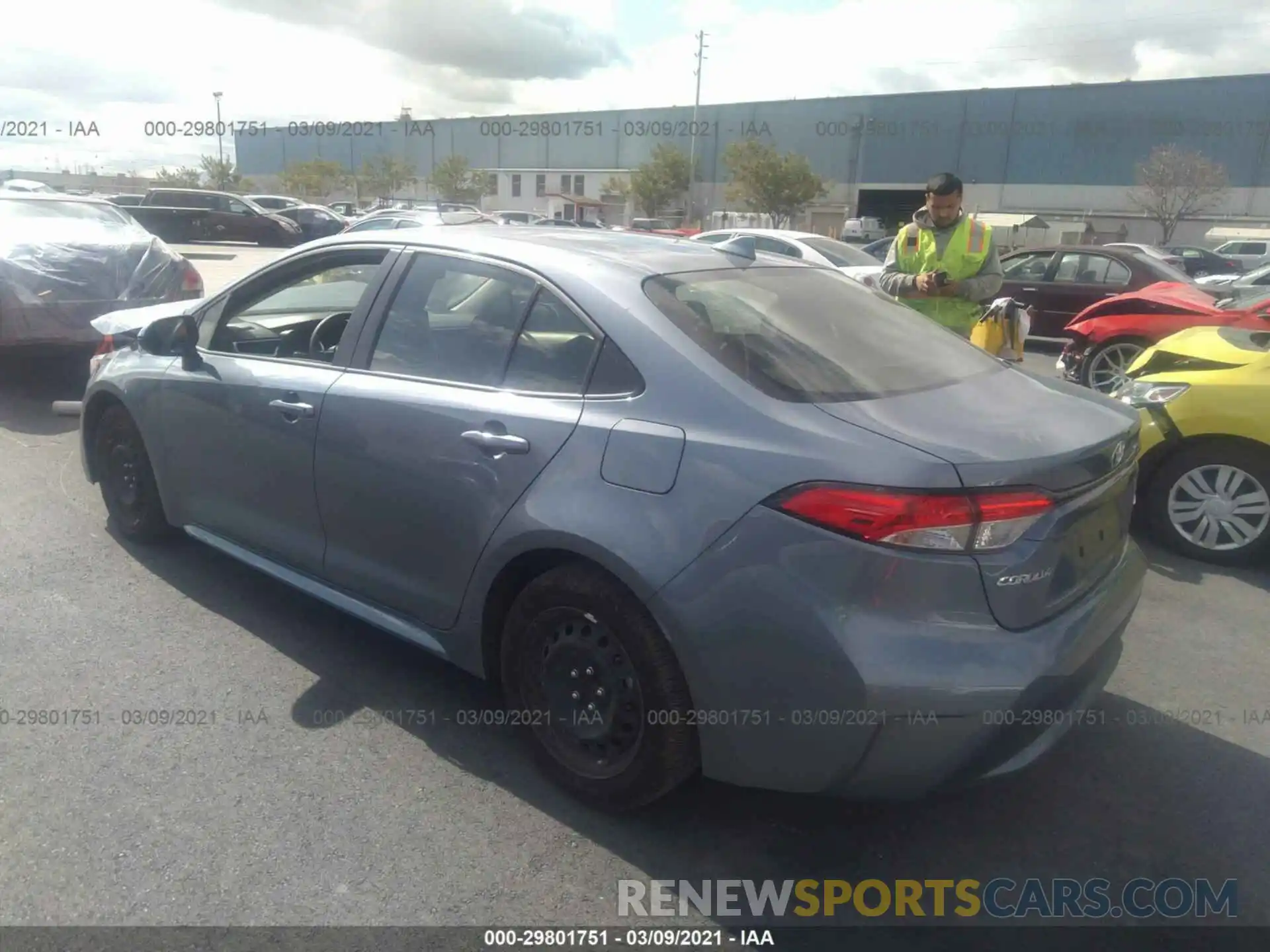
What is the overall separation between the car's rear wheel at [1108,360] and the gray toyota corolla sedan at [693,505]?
6369 mm

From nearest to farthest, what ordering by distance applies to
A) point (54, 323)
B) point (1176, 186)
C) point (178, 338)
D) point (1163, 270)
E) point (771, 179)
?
point (178, 338), point (54, 323), point (1163, 270), point (1176, 186), point (771, 179)

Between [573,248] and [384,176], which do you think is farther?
[384,176]

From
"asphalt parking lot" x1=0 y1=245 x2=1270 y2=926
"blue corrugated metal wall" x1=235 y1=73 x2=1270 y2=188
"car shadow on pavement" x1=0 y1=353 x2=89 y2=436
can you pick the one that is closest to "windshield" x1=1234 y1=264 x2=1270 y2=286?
"asphalt parking lot" x1=0 y1=245 x2=1270 y2=926

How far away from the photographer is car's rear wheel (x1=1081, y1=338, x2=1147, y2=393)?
28.6 ft

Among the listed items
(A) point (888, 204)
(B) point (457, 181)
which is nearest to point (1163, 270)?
(A) point (888, 204)

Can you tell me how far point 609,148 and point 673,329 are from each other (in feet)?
231

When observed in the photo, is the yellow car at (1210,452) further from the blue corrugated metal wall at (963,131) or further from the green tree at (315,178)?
the green tree at (315,178)

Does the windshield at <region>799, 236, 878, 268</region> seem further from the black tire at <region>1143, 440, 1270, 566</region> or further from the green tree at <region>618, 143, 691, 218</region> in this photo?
the green tree at <region>618, 143, 691, 218</region>

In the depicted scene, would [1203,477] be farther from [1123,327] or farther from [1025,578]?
[1123,327]

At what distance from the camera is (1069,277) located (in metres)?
12.0

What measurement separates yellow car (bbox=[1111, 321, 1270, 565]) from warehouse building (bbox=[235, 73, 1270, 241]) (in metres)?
40.7

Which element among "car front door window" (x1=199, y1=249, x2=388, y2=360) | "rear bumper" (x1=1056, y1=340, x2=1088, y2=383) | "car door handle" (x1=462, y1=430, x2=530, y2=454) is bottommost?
Result: "rear bumper" (x1=1056, y1=340, x2=1088, y2=383)

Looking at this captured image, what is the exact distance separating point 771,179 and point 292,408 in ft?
166

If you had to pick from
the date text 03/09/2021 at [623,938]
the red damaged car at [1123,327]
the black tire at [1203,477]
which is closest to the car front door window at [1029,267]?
the red damaged car at [1123,327]
